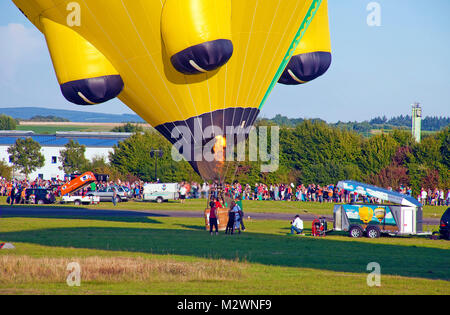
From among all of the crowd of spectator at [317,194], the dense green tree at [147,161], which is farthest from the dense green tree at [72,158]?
the crowd of spectator at [317,194]

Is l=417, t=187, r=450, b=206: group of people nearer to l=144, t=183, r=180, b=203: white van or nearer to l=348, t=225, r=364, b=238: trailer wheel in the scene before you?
l=144, t=183, r=180, b=203: white van

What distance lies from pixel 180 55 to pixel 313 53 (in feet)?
25.0

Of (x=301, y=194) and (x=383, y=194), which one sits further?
(x=301, y=194)

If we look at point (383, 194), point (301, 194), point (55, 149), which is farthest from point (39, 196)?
point (55, 149)

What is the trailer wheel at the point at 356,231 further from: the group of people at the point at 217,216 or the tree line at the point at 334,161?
the tree line at the point at 334,161

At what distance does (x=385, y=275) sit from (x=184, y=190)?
44.5m

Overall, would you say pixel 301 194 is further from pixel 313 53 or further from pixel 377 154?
pixel 313 53

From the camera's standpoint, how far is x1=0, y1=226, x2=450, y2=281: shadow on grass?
66.4 ft

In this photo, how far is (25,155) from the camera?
381 feet

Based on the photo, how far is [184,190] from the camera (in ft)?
203

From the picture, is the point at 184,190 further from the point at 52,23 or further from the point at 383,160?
the point at 52,23

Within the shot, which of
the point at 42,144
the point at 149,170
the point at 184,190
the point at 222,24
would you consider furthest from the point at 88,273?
the point at 42,144

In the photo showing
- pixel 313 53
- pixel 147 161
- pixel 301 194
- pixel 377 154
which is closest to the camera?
pixel 313 53

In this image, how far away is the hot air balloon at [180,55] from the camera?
24.2 meters
